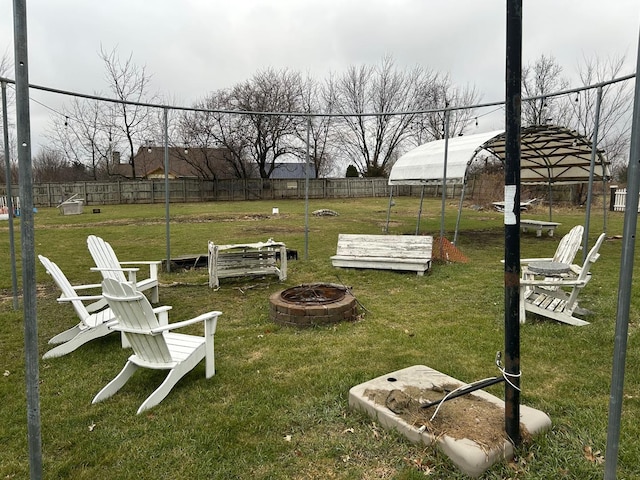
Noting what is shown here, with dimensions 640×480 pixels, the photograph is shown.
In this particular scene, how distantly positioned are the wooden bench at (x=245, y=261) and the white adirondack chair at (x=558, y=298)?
3.67 m

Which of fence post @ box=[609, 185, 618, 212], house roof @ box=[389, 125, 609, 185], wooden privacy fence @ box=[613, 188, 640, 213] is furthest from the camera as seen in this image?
fence post @ box=[609, 185, 618, 212]

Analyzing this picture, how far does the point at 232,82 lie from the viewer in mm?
34938

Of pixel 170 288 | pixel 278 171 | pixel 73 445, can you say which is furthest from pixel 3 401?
pixel 278 171

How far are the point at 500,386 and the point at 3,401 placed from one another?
150 inches

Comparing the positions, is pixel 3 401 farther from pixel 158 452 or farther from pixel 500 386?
pixel 500 386

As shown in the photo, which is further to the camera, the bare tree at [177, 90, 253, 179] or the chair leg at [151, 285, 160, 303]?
the bare tree at [177, 90, 253, 179]

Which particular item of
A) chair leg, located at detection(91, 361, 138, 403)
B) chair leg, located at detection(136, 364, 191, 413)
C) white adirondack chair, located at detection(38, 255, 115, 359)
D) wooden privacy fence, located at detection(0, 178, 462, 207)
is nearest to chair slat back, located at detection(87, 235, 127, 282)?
white adirondack chair, located at detection(38, 255, 115, 359)

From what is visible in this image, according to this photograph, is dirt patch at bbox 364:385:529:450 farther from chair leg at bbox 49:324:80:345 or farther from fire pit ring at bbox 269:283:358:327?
chair leg at bbox 49:324:80:345

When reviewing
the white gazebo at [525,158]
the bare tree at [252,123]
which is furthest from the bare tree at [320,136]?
the white gazebo at [525,158]

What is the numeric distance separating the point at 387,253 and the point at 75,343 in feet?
17.0

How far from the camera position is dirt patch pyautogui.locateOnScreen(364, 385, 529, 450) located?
2510mm

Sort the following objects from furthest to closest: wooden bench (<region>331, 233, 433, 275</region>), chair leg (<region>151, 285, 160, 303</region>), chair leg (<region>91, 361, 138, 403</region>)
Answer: wooden bench (<region>331, 233, 433, 275</region>), chair leg (<region>151, 285, 160, 303</region>), chair leg (<region>91, 361, 138, 403</region>)

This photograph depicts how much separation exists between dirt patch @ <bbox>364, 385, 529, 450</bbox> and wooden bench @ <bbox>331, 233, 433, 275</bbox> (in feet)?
15.0

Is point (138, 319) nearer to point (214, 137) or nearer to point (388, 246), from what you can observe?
point (388, 246)
